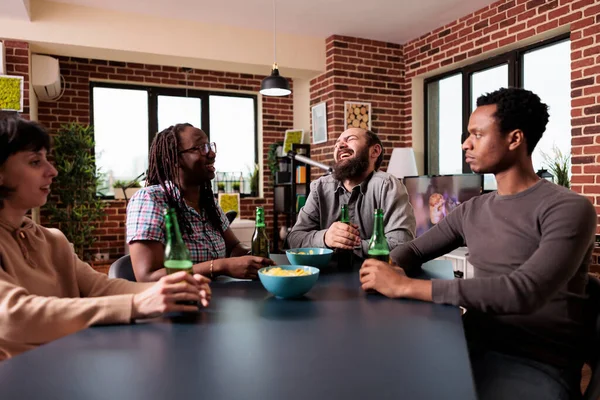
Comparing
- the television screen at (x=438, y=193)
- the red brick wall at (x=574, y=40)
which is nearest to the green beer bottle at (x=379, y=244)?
the television screen at (x=438, y=193)

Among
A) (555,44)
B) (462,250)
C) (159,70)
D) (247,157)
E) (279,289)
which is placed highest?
(159,70)

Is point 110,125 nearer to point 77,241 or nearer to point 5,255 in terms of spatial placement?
point 77,241

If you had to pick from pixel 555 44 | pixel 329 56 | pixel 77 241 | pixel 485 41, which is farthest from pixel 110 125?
pixel 555 44

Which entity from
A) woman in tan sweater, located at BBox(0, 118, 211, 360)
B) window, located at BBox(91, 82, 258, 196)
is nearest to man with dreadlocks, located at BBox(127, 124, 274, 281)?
woman in tan sweater, located at BBox(0, 118, 211, 360)

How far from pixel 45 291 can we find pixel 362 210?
4.61 feet

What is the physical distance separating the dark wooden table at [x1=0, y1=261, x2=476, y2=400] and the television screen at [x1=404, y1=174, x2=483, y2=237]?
8.89ft

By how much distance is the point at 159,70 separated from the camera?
19.2ft

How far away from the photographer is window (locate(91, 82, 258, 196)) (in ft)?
18.8

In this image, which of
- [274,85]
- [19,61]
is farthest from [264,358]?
[19,61]

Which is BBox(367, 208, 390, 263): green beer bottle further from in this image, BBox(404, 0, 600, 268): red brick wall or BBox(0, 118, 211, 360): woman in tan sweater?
BBox(404, 0, 600, 268): red brick wall

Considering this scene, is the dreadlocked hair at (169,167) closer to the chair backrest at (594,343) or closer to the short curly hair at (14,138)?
the short curly hair at (14,138)

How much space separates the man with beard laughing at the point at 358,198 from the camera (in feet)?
6.59

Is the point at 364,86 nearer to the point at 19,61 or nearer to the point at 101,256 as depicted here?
the point at 19,61

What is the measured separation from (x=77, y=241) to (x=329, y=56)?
10.9 feet
